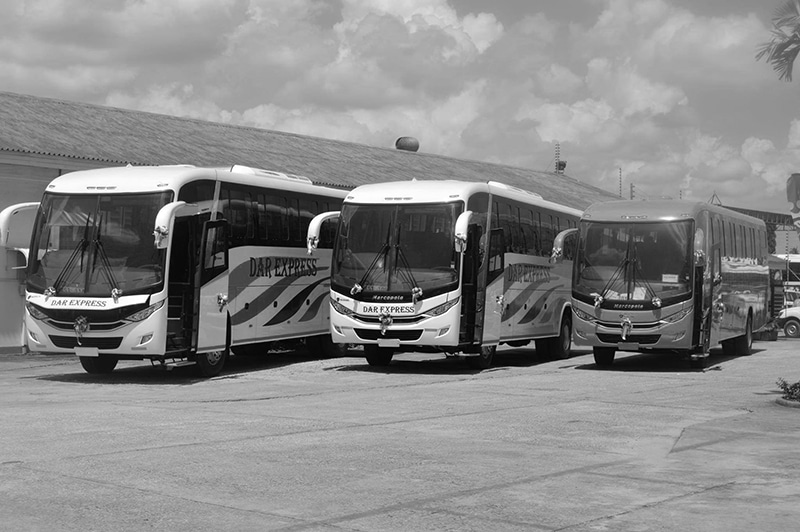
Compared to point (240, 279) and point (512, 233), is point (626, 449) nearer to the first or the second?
point (240, 279)

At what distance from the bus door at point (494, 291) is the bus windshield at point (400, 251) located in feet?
4.50

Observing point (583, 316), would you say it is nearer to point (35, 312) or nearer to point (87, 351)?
point (87, 351)

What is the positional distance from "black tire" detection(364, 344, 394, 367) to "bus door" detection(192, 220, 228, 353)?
3395 millimetres

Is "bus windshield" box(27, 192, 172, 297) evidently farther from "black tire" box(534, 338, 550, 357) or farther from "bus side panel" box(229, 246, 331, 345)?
"black tire" box(534, 338, 550, 357)

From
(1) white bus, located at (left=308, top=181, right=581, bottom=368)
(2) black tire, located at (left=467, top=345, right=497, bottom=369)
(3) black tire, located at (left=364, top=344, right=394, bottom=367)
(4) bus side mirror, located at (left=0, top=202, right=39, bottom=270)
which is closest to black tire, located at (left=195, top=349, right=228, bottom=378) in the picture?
(1) white bus, located at (left=308, top=181, right=581, bottom=368)

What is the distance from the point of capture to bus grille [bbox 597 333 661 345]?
2275 cm

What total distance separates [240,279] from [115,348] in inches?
131

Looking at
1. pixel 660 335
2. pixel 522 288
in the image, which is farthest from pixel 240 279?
pixel 660 335

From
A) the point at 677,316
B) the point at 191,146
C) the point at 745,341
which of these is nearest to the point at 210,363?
the point at 677,316

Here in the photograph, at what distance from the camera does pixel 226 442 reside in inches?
453

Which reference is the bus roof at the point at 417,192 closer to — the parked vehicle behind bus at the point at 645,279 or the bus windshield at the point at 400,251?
the bus windshield at the point at 400,251

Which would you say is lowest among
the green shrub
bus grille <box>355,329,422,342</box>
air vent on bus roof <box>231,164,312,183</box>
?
the green shrub

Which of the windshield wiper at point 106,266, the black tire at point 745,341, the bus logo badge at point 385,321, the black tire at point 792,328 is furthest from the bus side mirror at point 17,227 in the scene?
the black tire at point 792,328

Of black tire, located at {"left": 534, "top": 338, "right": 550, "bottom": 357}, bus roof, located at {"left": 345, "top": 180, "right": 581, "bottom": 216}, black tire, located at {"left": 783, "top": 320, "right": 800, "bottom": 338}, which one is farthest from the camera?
black tire, located at {"left": 783, "top": 320, "right": 800, "bottom": 338}
